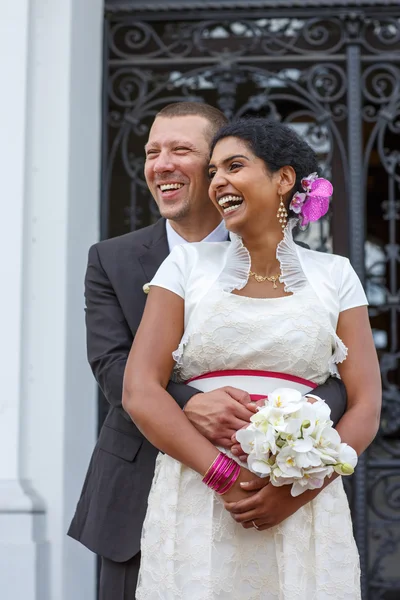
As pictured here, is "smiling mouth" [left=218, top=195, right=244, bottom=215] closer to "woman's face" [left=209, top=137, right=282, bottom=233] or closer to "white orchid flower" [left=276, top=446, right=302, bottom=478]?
"woman's face" [left=209, top=137, right=282, bottom=233]

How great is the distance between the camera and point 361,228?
15.9ft

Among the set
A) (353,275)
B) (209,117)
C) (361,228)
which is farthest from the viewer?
(361,228)

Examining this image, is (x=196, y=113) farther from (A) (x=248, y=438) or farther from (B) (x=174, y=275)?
(A) (x=248, y=438)

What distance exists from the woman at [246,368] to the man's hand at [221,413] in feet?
0.09

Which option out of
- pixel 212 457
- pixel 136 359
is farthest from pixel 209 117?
pixel 212 457

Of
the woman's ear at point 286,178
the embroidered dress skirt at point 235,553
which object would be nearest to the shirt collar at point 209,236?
the woman's ear at point 286,178

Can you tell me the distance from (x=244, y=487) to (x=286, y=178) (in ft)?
2.66

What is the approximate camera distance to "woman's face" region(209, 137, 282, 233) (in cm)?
241

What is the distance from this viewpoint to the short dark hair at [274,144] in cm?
245

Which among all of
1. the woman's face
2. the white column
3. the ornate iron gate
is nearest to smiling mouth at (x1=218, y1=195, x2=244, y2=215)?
the woman's face

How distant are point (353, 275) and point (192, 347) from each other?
1.58 feet

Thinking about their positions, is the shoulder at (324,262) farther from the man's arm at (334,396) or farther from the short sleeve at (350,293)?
the man's arm at (334,396)

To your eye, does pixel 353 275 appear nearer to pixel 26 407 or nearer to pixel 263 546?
pixel 263 546

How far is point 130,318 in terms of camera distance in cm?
271
